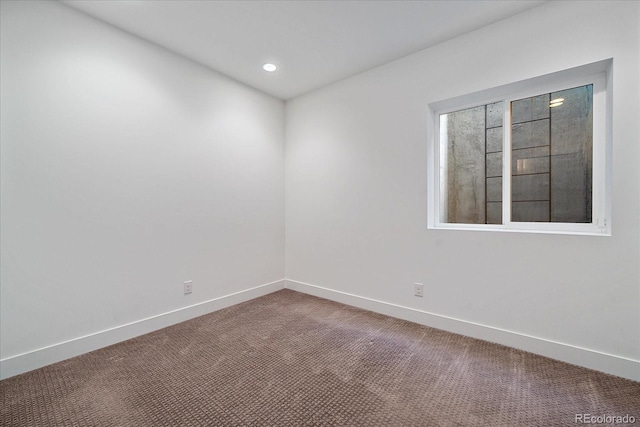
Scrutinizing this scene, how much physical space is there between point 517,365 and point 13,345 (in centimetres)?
345

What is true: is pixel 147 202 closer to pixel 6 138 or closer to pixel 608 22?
pixel 6 138

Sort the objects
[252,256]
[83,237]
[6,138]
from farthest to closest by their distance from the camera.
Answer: [252,256] < [83,237] < [6,138]

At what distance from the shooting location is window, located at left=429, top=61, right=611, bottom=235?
1951 mm

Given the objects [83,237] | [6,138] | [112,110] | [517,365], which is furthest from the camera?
[112,110]

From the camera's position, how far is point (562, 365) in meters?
1.89

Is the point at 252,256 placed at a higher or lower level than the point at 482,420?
higher

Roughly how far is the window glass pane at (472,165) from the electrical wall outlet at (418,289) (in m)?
0.70

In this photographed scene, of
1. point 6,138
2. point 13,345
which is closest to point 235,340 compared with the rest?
point 13,345

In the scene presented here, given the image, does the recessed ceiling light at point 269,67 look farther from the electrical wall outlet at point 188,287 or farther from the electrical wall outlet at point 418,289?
the electrical wall outlet at point 418,289

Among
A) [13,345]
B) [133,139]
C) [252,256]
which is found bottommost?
[13,345]

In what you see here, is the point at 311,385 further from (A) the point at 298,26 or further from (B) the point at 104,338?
(A) the point at 298,26

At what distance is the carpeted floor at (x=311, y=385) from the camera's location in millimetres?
1449

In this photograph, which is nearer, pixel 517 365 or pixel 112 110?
pixel 517 365

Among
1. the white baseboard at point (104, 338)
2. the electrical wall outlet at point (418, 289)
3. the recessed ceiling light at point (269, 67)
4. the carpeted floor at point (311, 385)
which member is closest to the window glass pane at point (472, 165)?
the electrical wall outlet at point (418, 289)
